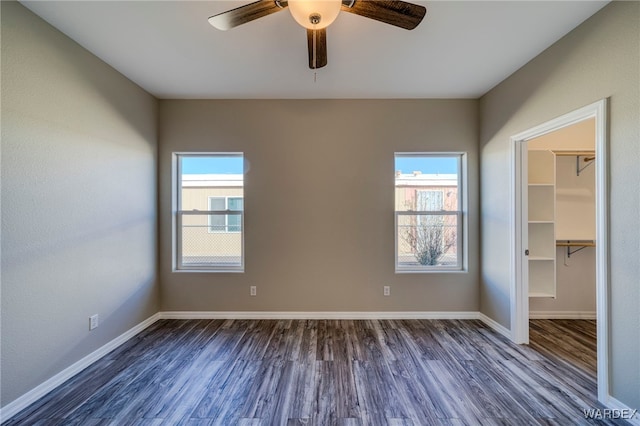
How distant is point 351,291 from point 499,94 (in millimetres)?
2870

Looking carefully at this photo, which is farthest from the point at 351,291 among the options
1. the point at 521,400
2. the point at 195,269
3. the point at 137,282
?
the point at 137,282

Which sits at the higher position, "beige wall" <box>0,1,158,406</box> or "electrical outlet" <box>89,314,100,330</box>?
"beige wall" <box>0,1,158,406</box>

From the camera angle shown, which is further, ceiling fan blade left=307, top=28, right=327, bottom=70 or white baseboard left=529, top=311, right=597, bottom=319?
white baseboard left=529, top=311, right=597, bottom=319

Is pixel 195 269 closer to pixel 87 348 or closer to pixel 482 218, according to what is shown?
pixel 87 348

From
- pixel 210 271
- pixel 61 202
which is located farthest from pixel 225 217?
pixel 61 202

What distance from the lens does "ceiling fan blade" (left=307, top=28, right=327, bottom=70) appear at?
1648 millimetres

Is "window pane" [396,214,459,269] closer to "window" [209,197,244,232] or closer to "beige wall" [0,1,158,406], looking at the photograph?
"window" [209,197,244,232]

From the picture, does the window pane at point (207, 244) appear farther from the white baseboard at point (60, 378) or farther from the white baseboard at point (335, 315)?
the white baseboard at point (60, 378)

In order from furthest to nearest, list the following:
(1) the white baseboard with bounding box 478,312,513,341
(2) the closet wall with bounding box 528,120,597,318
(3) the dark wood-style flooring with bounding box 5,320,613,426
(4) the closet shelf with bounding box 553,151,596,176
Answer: (2) the closet wall with bounding box 528,120,597,318 → (4) the closet shelf with bounding box 553,151,596,176 → (1) the white baseboard with bounding box 478,312,513,341 → (3) the dark wood-style flooring with bounding box 5,320,613,426

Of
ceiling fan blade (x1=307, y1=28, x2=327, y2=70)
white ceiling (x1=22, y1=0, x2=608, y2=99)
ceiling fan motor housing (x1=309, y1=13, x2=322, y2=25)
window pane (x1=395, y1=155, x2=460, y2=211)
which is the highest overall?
white ceiling (x1=22, y1=0, x2=608, y2=99)

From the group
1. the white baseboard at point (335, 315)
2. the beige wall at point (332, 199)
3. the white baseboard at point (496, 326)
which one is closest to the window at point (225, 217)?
the beige wall at point (332, 199)

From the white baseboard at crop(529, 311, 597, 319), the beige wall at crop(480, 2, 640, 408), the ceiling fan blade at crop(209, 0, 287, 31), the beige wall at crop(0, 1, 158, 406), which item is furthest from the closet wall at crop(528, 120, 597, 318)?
the beige wall at crop(0, 1, 158, 406)

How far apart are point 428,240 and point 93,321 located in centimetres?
370

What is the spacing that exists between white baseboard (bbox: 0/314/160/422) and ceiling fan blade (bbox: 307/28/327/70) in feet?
10.2
